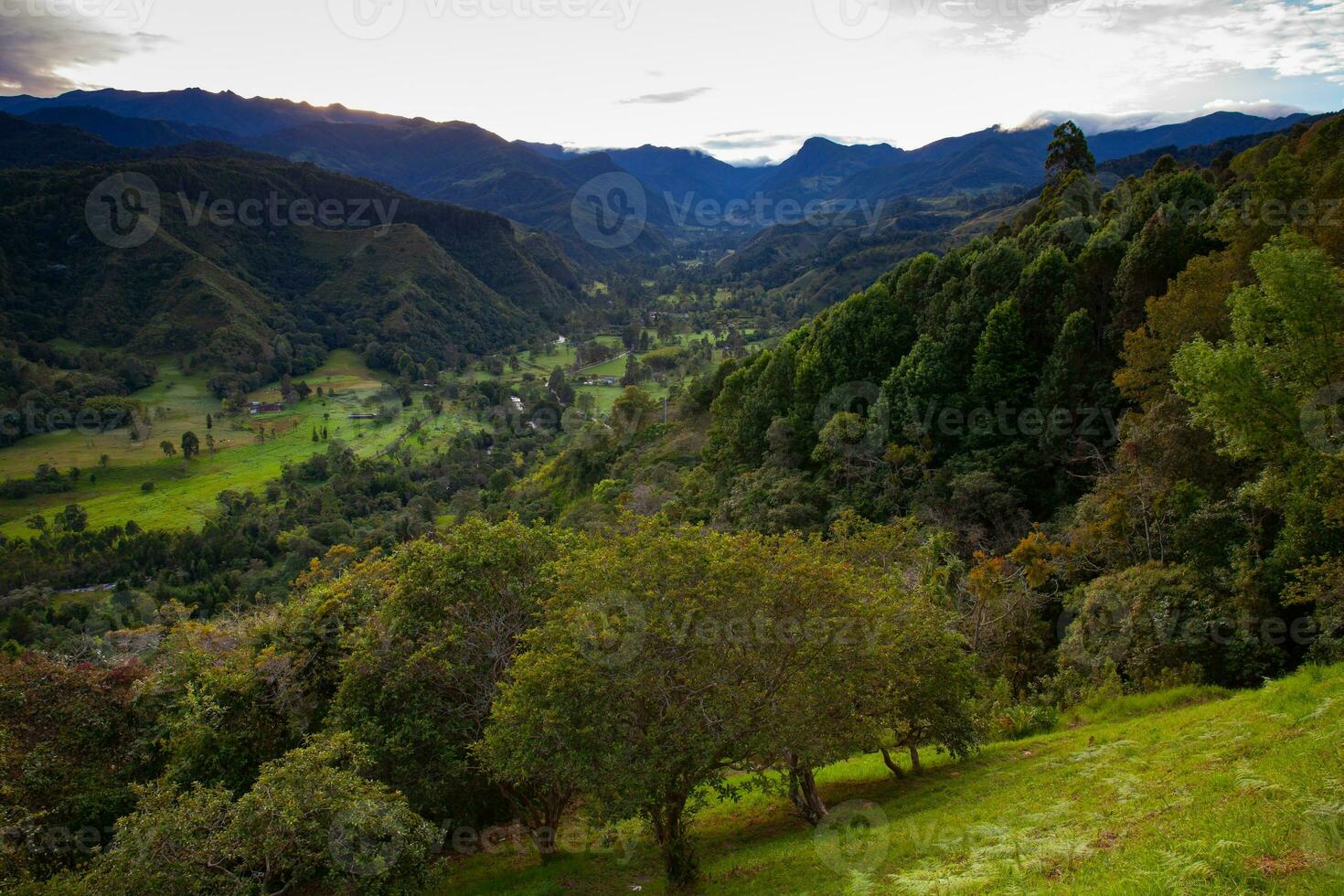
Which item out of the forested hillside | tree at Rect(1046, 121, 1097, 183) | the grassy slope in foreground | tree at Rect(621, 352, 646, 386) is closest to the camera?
the grassy slope in foreground

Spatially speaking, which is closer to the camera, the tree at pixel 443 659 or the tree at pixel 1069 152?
the tree at pixel 443 659

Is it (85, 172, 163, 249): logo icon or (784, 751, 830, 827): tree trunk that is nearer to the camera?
(784, 751, 830, 827): tree trunk

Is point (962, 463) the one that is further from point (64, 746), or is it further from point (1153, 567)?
point (64, 746)

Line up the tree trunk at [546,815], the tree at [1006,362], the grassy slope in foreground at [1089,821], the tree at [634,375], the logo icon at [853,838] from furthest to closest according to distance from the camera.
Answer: the tree at [634,375]
the tree at [1006,362]
the tree trunk at [546,815]
the logo icon at [853,838]
the grassy slope in foreground at [1089,821]

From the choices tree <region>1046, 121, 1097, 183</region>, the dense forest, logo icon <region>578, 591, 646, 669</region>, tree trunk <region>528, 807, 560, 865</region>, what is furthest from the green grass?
tree <region>1046, 121, 1097, 183</region>

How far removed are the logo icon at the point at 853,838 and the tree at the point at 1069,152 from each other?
1985 inches

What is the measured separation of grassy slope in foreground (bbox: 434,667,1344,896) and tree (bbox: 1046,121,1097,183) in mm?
47388

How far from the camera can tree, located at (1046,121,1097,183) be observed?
173 ft

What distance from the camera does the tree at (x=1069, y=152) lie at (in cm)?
5262

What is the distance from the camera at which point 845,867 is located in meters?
13.9

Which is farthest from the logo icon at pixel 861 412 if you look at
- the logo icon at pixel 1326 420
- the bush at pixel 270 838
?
the bush at pixel 270 838

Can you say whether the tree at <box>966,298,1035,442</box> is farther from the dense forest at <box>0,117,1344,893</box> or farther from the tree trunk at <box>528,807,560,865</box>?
the tree trunk at <box>528,807,560,865</box>

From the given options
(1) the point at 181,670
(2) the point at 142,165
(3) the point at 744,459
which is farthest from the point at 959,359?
(2) the point at 142,165

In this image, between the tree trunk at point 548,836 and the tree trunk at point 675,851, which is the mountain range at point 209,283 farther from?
the tree trunk at point 675,851
